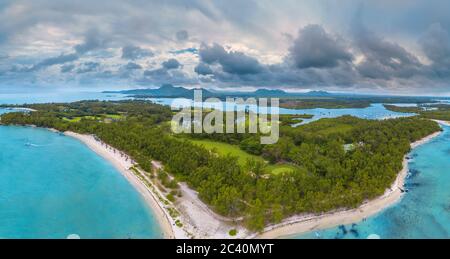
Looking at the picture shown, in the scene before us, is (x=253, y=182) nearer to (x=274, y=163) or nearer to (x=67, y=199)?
(x=274, y=163)

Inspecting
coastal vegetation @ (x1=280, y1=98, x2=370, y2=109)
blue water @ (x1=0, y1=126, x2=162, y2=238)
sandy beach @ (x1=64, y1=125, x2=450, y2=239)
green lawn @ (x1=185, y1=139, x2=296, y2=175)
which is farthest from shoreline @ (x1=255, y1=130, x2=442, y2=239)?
coastal vegetation @ (x1=280, y1=98, x2=370, y2=109)

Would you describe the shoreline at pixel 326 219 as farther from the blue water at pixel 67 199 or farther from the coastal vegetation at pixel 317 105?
the coastal vegetation at pixel 317 105

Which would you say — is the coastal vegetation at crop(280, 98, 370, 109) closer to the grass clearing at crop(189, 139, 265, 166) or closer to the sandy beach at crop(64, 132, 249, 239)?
the grass clearing at crop(189, 139, 265, 166)

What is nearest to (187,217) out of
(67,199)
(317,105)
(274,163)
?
(67,199)

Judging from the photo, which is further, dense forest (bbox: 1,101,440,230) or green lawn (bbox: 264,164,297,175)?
green lawn (bbox: 264,164,297,175)

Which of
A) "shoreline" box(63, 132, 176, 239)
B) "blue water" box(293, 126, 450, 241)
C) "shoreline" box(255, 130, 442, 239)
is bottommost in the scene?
"blue water" box(293, 126, 450, 241)

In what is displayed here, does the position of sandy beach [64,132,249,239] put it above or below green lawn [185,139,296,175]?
below
